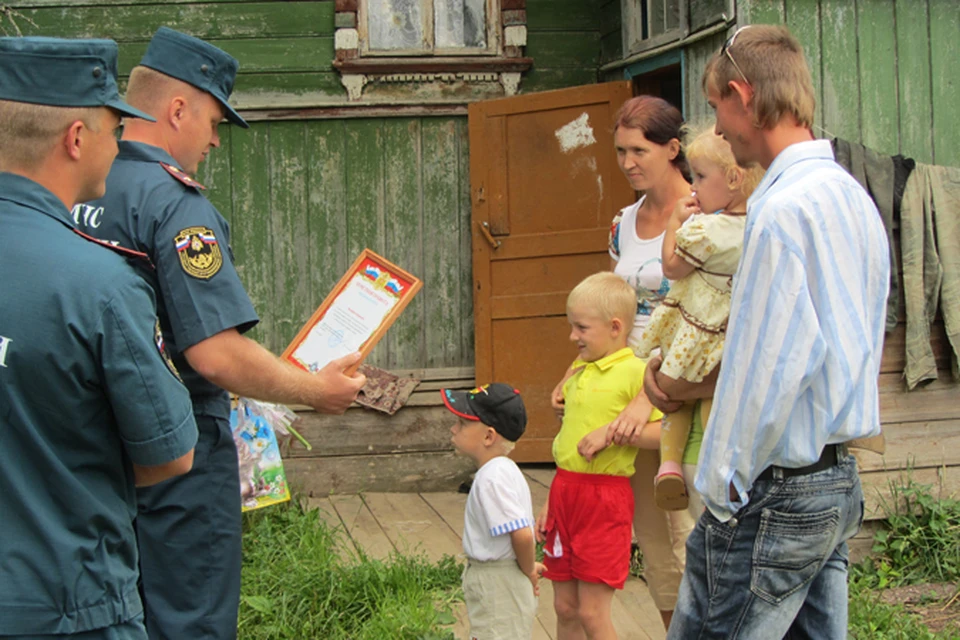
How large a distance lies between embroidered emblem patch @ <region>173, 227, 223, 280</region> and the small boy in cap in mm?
972

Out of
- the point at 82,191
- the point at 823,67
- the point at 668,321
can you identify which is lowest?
the point at 668,321

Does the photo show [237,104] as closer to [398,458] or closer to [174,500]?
[398,458]

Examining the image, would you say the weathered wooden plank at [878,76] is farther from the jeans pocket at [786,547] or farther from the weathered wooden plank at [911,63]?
the jeans pocket at [786,547]

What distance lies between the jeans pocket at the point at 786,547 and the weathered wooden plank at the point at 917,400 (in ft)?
→ 10.00

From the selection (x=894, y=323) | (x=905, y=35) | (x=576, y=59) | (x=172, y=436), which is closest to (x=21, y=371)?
(x=172, y=436)

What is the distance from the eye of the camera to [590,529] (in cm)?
327

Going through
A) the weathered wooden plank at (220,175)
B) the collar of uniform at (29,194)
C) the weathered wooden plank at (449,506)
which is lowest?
the weathered wooden plank at (449,506)

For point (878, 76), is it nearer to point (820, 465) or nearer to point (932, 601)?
point (932, 601)

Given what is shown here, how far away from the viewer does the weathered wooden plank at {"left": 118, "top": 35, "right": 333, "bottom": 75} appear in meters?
6.65

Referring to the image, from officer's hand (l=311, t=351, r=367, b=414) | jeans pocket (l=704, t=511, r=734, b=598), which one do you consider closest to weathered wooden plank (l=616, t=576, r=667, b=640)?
officer's hand (l=311, t=351, r=367, b=414)

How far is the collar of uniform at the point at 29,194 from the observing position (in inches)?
71.0

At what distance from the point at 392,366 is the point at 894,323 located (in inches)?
129

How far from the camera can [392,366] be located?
6828 millimetres

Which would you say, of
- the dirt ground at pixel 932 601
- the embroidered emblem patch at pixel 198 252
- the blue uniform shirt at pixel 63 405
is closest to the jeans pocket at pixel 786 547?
the blue uniform shirt at pixel 63 405
